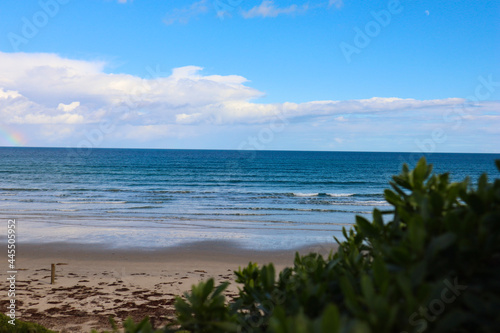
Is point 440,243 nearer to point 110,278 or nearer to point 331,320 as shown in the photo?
point 331,320

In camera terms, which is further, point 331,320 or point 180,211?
point 180,211

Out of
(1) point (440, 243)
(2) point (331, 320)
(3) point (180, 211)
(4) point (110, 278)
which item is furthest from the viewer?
(3) point (180, 211)

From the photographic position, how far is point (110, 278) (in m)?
10.7

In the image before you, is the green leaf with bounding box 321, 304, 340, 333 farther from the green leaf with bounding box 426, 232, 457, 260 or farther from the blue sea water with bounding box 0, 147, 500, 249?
the blue sea water with bounding box 0, 147, 500, 249

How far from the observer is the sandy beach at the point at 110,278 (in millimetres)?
8070

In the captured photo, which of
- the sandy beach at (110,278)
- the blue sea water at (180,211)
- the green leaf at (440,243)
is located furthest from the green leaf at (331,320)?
the blue sea water at (180,211)

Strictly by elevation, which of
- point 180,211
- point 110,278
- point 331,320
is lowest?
point 110,278

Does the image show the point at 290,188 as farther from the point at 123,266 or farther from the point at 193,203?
the point at 123,266

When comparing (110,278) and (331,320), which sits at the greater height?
(331,320)

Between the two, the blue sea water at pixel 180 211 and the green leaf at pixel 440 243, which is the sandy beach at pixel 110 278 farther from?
the green leaf at pixel 440 243

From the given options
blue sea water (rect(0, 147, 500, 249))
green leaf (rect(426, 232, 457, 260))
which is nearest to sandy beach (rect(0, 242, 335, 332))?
blue sea water (rect(0, 147, 500, 249))

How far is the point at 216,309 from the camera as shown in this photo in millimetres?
1159

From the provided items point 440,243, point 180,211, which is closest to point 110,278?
point 440,243

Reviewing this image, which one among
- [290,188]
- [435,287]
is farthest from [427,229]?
[290,188]
